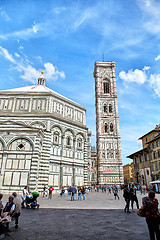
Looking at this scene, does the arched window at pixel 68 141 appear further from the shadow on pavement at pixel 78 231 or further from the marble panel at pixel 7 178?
the shadow on pavement at pixel 78 231

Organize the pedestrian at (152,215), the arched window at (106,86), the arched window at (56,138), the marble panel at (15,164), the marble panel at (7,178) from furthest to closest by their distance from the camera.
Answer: the arched window at (106,86) < the arched window at (56,138) < the marble panel at (15,164) < the marble panel at (7,178) < the pedestrian at (152,215)

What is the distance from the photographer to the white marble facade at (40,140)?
16156 millimetres

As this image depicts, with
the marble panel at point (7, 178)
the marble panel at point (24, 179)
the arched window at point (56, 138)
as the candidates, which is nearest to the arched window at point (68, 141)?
the arched window at point (56, 138)

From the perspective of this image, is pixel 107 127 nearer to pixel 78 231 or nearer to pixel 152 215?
pixel 78 231

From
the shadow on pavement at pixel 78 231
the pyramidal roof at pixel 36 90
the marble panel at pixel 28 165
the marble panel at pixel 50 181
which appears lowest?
the shadow on pavement at pixel 78 231

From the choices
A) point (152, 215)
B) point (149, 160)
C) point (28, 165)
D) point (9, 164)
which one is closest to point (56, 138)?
point (28, 165)

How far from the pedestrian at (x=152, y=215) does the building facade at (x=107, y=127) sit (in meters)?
38.6

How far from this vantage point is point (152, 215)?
3477 mm

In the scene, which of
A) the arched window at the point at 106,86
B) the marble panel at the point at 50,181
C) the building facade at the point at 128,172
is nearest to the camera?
the marble panel at the point at 50,181

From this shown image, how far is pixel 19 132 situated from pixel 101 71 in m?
40.5

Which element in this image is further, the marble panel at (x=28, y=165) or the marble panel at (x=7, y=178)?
the marble panel at (x=28, y=165)

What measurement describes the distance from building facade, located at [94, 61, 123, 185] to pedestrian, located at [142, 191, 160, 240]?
3855cm

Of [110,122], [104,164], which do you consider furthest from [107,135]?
[104,164]

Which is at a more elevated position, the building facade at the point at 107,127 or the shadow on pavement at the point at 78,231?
the building facade at the point at 107,127
